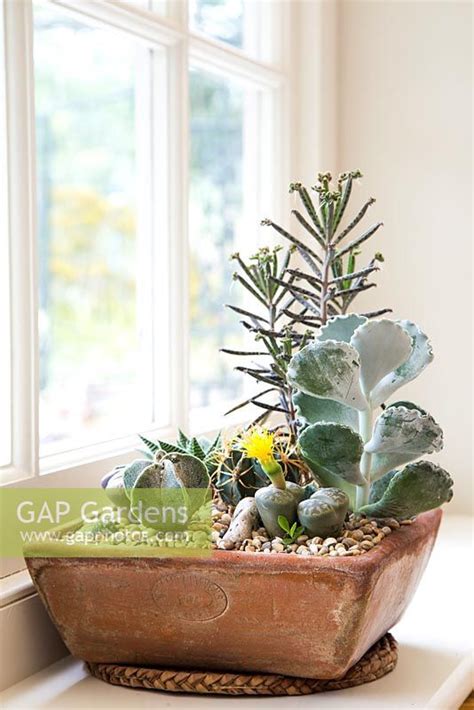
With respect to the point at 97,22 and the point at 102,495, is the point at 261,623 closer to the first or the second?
the point at 102,495

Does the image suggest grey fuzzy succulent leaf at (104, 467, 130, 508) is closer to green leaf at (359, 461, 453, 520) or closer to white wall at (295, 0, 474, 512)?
green leaf at (359, 461, 453, 520)

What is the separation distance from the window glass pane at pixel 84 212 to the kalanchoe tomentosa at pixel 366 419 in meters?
4.29

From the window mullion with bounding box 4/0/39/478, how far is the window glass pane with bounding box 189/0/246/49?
1.78 ft

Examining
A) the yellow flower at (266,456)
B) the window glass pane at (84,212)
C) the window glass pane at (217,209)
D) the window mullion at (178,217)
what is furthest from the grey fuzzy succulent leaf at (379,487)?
the window glass pane at (84,212)

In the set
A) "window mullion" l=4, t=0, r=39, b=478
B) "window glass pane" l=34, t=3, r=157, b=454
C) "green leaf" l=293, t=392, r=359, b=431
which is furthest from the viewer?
"window glass pane" l=34, t=3, r=157, b=454

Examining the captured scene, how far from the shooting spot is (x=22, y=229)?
3.69ft

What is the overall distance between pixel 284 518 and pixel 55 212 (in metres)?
6.08

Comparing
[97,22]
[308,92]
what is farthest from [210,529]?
[308,92]

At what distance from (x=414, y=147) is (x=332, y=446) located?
1051mm

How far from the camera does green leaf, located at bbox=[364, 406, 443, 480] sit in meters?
0.96

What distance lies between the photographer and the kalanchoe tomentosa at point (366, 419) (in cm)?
95

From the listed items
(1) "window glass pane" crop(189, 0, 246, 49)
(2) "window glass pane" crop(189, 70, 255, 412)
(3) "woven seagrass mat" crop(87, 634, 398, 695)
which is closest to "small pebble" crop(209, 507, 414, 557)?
(3) "woven seagrass mat" crop(87, 634, 398, 695)

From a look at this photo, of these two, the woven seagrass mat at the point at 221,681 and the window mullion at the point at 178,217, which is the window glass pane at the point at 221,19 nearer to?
the window mullion at the point at 178,217

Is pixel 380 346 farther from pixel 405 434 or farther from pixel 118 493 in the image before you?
pixel 118 493
